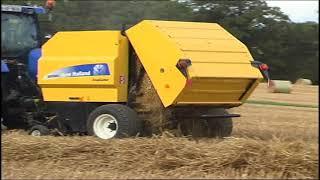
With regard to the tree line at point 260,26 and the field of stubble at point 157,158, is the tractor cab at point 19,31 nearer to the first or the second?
the field of stubble at point 157,158

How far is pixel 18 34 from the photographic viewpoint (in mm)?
10945

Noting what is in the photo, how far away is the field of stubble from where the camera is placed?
607cm

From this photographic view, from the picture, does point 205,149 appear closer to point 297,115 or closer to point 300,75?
point 297,115

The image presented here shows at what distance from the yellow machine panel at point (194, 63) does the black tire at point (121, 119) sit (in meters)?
0.54

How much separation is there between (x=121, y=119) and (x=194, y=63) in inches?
49.2

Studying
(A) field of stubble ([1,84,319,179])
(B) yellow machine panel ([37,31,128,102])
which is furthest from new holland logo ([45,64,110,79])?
(A) field of stubble ([1,84,319,179])

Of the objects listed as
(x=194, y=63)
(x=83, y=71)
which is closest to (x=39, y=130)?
(x=83, y=71)

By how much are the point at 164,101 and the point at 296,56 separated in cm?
3402

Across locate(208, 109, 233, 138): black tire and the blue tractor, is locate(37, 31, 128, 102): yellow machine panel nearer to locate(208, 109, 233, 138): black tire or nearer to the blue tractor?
the blue tractor

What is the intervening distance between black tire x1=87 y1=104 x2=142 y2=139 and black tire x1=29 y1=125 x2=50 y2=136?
0.85 meters

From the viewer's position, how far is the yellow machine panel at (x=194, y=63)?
27.5 ft

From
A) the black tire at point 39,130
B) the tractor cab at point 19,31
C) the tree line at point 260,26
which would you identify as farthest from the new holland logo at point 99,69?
the tree line at point 260,26

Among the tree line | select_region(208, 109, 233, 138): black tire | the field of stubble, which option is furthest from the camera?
the tree line

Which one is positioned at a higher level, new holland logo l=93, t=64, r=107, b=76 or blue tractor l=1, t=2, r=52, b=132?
new holland logo l=93, t=64, r=107, b=76
